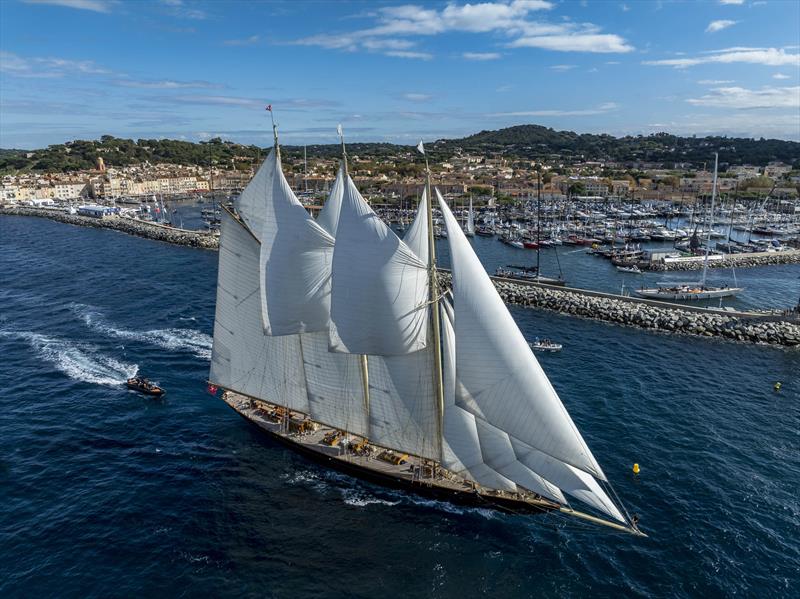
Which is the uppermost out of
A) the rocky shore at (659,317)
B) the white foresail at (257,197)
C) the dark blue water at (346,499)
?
the white foresail at (257,197)

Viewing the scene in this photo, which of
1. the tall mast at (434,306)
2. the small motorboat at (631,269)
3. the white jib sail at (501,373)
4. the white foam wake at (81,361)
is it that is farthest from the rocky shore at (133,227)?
the white jib sail at (501,373)

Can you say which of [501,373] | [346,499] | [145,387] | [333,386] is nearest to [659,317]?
[333,386]

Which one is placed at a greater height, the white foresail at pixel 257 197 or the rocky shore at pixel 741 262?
the white foresail at pixel 257 197

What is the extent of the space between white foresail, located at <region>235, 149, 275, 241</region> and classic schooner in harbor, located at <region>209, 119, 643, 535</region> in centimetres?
10

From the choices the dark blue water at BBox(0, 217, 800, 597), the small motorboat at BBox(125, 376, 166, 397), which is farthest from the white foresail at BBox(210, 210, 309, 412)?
the small motorboat at BBox(125, 376, 166, 397)

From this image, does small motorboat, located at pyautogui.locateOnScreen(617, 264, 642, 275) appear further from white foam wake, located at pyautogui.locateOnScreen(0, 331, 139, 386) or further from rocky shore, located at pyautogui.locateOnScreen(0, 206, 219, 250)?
rocky shore, located at pyautogui.locateOnScreen(0, 206, 219, 250)

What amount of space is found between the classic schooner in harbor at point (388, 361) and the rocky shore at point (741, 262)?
67778mm

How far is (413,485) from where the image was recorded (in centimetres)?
2652

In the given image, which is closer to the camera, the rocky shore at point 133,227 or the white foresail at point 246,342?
the white foresail at point 246,342

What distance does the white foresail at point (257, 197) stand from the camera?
89.6 ft

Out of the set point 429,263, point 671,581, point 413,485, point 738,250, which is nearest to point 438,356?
point 429,263

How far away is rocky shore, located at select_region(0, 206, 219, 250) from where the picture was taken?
104250 millimetres

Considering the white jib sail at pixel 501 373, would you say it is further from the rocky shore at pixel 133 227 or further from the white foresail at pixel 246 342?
the rocky shore at pixel 133 227

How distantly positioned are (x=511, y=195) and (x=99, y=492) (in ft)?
509
